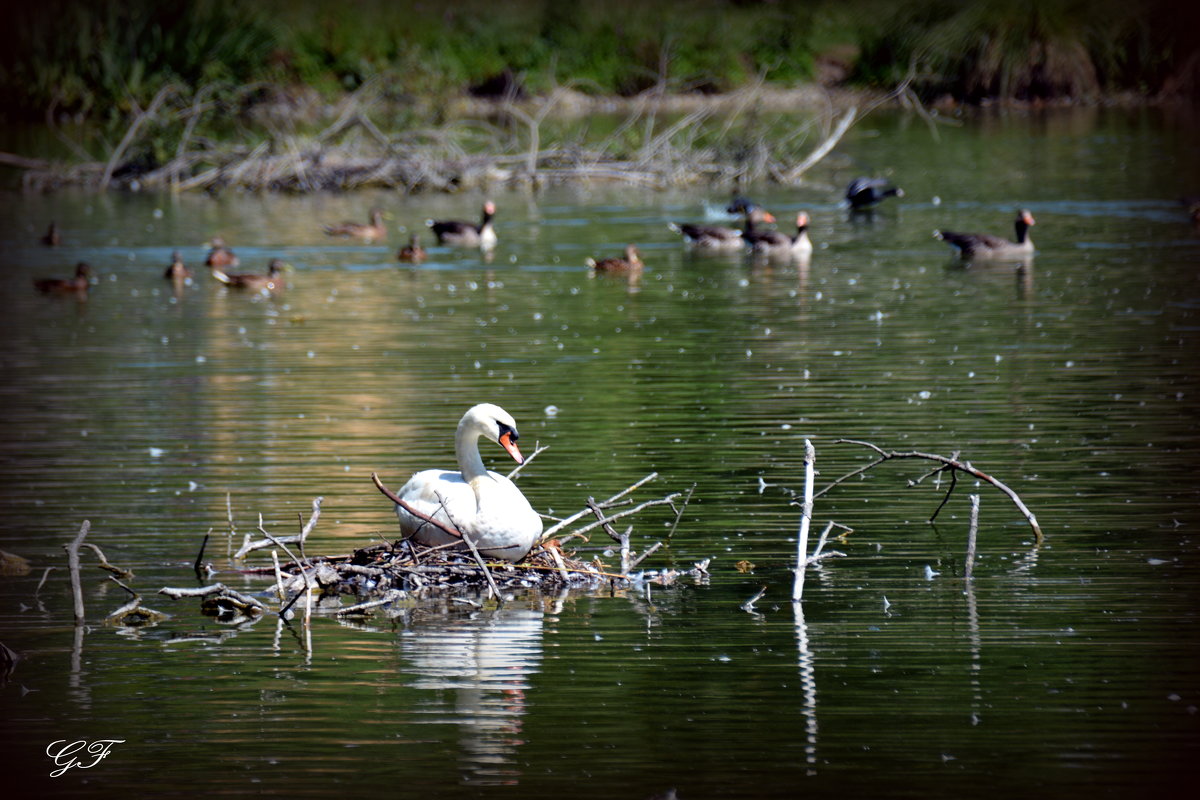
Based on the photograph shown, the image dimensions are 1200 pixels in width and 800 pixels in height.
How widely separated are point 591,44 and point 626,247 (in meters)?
42.7

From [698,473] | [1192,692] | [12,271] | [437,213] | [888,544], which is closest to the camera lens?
[1192,692]

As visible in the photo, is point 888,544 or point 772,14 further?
point 772,14

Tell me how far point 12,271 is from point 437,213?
10.2 metres

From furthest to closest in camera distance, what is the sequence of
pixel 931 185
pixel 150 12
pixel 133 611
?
pixel 150 12, pixel 931 185, pixel 133 611

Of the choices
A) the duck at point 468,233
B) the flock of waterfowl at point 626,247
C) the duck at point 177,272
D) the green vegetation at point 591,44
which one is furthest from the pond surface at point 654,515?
the green vegetation at point 591,44

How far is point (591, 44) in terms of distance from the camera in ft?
229

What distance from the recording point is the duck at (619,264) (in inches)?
1063

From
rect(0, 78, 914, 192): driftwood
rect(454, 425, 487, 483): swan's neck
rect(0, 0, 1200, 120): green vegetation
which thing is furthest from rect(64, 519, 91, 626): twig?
rect(0, 0, 1200, 120): green vegetation

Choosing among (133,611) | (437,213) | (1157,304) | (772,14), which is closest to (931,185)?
(437,213)

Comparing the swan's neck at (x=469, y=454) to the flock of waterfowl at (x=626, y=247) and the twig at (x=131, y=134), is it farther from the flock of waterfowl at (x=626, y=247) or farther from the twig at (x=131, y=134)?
the twig at (x=131, y=134)

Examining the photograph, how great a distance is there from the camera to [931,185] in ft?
132

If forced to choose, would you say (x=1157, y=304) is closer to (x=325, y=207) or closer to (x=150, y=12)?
(x=325, y=207)

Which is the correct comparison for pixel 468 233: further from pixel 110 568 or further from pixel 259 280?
pixel 110 568

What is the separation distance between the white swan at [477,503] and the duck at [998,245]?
60.2 ft
